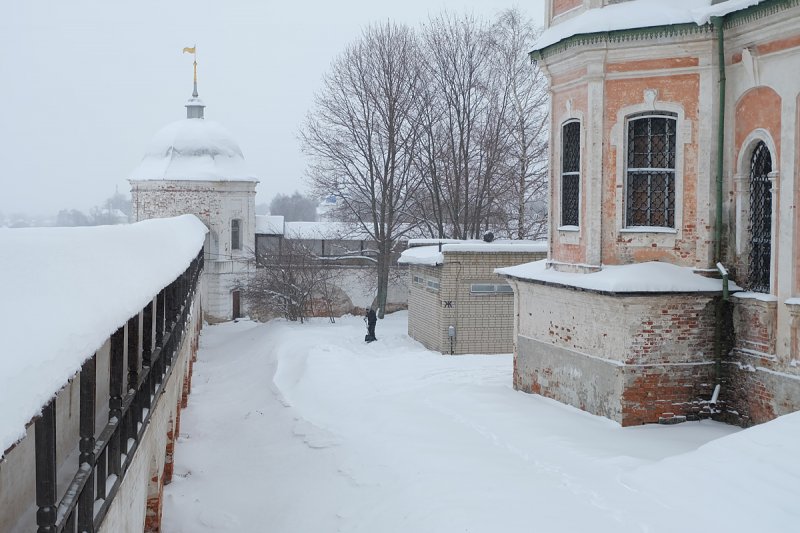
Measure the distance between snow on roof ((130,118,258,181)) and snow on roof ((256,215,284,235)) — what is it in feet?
10.6

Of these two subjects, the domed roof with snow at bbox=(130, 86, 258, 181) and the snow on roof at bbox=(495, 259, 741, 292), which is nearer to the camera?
the snow on roof at bbox=(495, 259, 741, 292)

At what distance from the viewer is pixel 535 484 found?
27.6 ft

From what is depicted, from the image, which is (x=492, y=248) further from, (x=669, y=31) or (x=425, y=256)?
(x=669, y=31)

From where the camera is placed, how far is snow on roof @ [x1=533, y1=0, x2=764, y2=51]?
10.5 meters

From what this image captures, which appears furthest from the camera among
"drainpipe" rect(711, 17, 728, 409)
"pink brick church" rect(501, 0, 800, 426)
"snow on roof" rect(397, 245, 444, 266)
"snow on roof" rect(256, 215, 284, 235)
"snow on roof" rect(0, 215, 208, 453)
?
"snow on roof" rect(256, 215, 284, 235)

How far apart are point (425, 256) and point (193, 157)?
17.3 m

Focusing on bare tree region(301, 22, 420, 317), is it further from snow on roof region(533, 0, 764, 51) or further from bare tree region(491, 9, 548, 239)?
snow on roof region(533, 0, 764, 51)

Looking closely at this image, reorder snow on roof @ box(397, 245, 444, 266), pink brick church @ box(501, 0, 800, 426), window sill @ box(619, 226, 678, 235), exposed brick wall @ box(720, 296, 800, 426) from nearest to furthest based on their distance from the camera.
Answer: exposed brick wall @ box(720, 296, 800, 426) → pink brick church @ box(501, 0, 800, 426) → window sill @ box(619, 226, 678, 235) → snow on roof @ box(397, 245, 444, 266)

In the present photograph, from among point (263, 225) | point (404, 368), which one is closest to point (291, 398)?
point (404, 368)

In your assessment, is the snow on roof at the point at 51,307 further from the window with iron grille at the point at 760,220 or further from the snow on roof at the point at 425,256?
the snow on roof at the point at 425,256

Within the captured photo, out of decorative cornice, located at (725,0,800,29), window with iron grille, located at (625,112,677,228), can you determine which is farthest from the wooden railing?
decorative cornice, located at (725,0,800,29)

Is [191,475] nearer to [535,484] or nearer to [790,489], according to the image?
[535,484]

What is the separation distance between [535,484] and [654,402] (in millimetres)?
3064

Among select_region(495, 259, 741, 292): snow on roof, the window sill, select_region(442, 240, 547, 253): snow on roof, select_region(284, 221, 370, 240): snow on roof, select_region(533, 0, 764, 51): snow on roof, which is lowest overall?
select_region(495, 259, 741, 292): snow on roof
